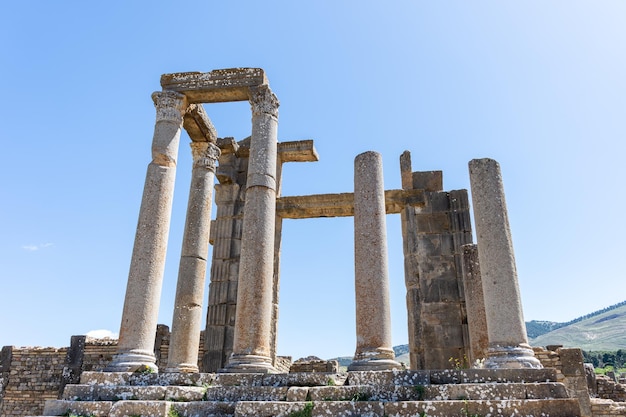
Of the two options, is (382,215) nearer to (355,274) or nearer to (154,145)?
(355,274)

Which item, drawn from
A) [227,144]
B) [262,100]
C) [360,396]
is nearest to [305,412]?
[360,396]

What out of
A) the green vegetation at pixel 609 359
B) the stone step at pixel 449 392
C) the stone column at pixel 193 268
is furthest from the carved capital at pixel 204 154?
the green vegetation at pixel 609 359

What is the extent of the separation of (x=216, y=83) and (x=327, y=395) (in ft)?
27.2

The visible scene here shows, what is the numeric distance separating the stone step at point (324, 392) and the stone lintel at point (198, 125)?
24.3 feet

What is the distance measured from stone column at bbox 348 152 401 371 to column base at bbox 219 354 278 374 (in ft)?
5.87

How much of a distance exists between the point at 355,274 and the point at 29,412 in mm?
17046

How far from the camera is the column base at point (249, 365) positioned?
378 inches

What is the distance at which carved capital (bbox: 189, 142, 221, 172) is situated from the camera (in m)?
13.8

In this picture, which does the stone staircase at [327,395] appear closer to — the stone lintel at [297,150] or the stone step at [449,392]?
the stone step at [449,392]

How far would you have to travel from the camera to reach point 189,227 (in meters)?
13.1

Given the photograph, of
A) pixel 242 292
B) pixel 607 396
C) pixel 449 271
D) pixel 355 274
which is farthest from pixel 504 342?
pixel 607 396

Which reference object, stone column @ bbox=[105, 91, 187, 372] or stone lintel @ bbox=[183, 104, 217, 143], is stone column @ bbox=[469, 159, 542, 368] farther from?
stone lintel @ bbox=[183, 104, 217, 143]

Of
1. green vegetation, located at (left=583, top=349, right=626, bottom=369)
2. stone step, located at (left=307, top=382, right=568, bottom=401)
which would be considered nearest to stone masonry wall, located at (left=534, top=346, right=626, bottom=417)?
stone step, located at (left=307, top=382, right=568, bottom=401)

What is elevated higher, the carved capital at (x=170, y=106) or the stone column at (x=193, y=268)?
the carved capital at (x=170, y=106)
